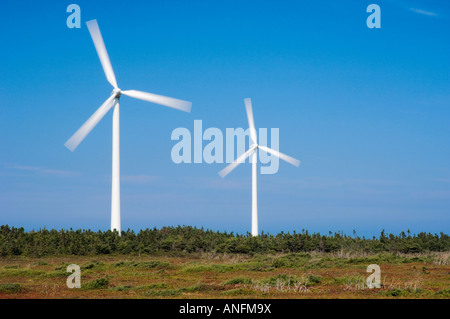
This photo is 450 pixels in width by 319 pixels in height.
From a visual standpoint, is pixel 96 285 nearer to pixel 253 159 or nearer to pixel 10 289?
pixel 10 289

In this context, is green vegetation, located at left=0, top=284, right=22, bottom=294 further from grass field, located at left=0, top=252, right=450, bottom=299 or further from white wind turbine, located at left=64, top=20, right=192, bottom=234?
white wind turbine, located at left=64, top=20, right=192, bottom=234

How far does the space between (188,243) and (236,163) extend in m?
10.9

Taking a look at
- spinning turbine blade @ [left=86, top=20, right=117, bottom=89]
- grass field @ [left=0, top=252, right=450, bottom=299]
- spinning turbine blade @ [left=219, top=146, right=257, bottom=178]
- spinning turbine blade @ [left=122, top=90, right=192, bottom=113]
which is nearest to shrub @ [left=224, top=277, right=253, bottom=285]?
grass field @ [left=0, top=252, right=450, bottom=299]

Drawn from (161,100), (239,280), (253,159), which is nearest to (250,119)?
(253,159)

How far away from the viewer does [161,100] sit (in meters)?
54.4

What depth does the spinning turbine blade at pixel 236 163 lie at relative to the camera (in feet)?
211

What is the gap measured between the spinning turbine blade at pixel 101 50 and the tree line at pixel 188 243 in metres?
15.8

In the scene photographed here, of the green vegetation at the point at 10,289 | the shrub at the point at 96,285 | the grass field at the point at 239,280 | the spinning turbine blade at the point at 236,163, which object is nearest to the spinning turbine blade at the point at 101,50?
the spinning turbine blade at the point at 236,163

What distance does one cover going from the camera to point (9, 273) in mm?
38000

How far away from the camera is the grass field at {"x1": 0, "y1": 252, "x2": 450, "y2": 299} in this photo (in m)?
26.5

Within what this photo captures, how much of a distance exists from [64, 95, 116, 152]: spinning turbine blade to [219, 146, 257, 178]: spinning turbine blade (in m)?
15.3

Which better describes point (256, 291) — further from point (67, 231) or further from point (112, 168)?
point (67, 231)

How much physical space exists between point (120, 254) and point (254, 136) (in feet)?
73.9
